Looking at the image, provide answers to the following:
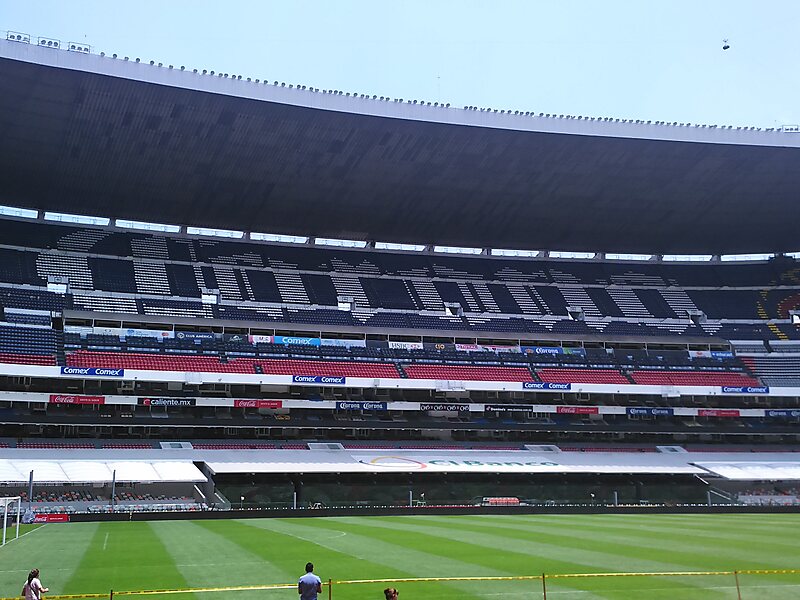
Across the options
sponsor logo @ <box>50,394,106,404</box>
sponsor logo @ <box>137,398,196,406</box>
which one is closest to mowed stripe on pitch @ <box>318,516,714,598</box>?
sponsor logo @ <box>137,398,196,406</box>

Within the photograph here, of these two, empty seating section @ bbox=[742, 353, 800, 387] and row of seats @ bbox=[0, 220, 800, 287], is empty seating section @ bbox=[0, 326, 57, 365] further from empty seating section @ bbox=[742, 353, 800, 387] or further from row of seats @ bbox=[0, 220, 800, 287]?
empty seating section @ bbox=[742, 353, 800, 387]

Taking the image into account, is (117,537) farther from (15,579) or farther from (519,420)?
(519,420)

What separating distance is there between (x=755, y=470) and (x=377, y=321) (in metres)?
27.9

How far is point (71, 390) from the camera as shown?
44.8 metres

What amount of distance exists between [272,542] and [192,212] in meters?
35.7

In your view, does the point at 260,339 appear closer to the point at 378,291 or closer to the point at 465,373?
the point at 378,291

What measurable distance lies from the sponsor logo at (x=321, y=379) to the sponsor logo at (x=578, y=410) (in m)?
16.3

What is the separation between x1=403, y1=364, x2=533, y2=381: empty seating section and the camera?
171 ft

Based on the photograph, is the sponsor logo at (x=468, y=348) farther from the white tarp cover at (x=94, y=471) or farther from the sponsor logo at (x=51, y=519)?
the sponsor logo at (x=51, y=519)

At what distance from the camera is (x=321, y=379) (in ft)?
159

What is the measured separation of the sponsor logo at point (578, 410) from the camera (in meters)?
53.5

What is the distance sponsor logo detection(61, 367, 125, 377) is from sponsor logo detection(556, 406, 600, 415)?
30.2 metres

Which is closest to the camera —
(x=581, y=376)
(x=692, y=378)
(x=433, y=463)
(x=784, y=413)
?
(x=433, y=463)

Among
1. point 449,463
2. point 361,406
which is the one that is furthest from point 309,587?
point 361,406
